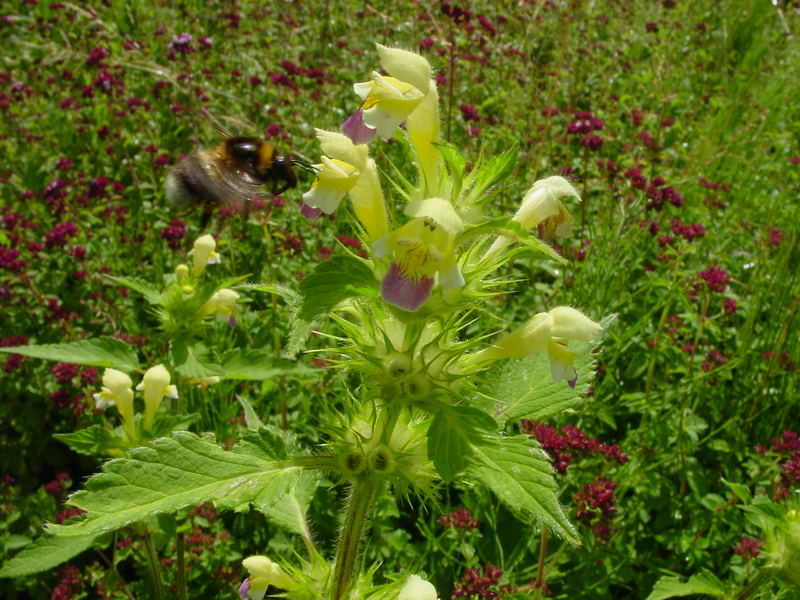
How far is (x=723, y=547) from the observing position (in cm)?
274

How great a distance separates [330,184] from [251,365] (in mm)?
1473

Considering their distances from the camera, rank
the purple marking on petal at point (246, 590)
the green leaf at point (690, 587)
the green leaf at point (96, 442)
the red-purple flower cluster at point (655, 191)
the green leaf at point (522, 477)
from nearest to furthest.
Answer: the green leaf at point (522, 477) < the purple marking on petal at point (246, 590) < the green leaf at point (690, 587) < the green leaf at point (96, 442) < the red-purple flower cluster at point (655, 191)

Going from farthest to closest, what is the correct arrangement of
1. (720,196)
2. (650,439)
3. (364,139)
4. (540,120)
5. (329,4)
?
(329,4) < (540,120) < (720,196) < (650,439) < (364,139)

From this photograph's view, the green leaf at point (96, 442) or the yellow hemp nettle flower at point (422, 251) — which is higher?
the yellow hemp nettle flower at point (422, 251)

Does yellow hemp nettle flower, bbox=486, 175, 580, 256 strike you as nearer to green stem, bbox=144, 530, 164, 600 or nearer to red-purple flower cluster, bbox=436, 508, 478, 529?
red-purple flower cluster, bbox=436, 508, 478, 529

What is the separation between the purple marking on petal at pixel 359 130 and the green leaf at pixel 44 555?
1719mm

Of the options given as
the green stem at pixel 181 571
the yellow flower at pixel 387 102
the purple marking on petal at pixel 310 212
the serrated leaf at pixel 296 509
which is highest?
the yellow flower at pixel 387 102

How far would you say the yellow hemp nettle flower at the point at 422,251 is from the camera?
1218 millimetres

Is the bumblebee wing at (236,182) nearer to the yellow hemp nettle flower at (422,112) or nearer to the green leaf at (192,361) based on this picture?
the green leaf at (192,361)

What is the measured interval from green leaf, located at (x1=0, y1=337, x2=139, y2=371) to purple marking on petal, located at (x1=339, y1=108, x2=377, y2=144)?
173 cm

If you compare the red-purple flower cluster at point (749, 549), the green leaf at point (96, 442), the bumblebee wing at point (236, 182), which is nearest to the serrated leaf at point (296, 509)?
the green leaf at point (96, 442)

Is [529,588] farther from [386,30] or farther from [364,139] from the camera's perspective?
[386,30]

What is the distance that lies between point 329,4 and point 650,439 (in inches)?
259

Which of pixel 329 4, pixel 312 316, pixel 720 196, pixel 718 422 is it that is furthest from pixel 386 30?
pixel 312 316
